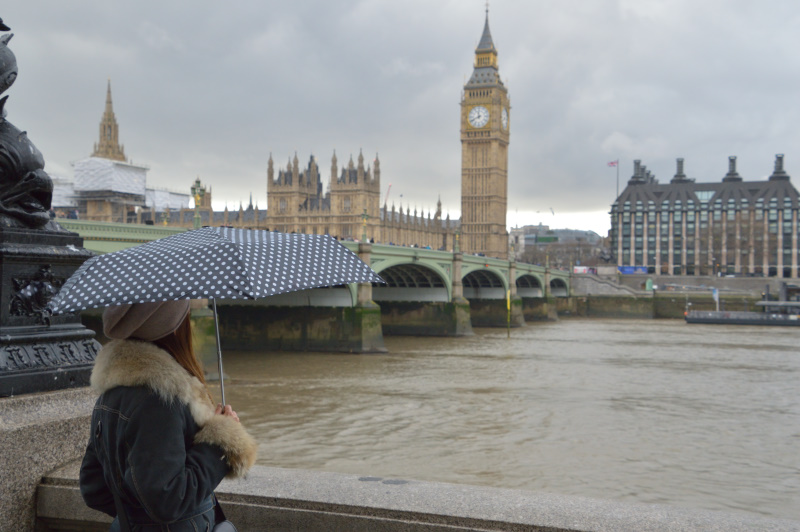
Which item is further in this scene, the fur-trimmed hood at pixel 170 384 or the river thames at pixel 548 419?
the river thames at pixel 548 419

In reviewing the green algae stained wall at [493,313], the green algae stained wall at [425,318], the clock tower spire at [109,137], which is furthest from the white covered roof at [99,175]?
the green algae stained wall at [425,318]

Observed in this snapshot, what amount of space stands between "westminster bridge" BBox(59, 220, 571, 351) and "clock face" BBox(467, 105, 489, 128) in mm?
34023

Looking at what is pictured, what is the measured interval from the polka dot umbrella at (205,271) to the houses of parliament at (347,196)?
48.1 metres

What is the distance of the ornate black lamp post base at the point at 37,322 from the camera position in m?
2.83

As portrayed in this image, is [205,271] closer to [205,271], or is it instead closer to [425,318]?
[205,271]

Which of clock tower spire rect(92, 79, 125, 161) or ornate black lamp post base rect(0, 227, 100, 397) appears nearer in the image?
ornate black lamp post base rect(0, 227, 100, 397)

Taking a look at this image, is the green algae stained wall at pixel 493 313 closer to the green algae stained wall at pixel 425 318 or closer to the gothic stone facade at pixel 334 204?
the green algae stained wall at pixel 425 318

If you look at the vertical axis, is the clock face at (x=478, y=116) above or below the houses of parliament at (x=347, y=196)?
above

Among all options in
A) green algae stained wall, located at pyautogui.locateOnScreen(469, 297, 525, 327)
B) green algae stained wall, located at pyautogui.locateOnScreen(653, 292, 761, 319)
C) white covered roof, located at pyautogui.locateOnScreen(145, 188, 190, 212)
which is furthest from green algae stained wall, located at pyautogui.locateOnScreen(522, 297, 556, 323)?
white covered roof, located at pyautogui.locateOnScreen(145, 188, 190, 212)

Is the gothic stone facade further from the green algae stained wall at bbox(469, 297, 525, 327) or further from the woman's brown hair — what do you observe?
the woman's brown hair

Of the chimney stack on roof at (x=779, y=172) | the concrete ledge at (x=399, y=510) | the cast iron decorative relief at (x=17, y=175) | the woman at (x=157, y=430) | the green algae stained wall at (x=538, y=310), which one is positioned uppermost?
the chimney stack on roof at (x=779, y=172)

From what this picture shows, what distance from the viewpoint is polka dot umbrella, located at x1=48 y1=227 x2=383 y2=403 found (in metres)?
1.86

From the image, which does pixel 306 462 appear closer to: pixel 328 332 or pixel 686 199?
pixel 328 332

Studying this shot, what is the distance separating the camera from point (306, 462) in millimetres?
9539
